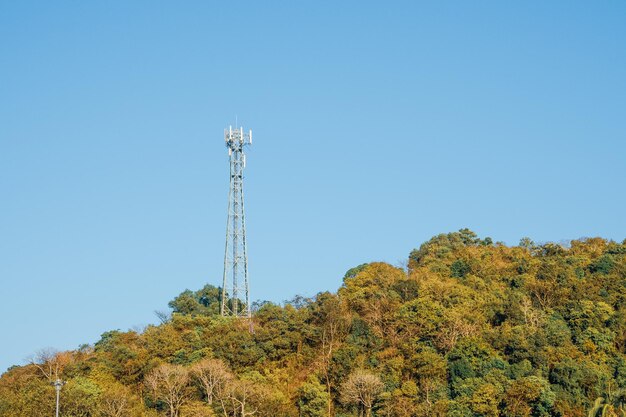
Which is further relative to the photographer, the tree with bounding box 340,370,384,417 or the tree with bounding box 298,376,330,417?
the tree with bounding box 298,376,330,417

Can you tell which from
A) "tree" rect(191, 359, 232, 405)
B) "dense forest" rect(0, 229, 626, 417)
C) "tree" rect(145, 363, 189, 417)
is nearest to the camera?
"dense forest" rect(0, 229, 626, 417)

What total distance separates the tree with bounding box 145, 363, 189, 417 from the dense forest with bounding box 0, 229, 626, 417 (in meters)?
0.09

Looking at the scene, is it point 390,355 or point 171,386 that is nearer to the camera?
point 171,386

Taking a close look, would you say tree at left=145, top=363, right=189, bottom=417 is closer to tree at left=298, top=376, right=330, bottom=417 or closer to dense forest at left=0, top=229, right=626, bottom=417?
dense forest at left=0, top=229, right=626, bottom=417

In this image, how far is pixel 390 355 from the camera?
147 ft

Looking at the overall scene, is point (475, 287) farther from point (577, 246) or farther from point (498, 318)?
point (577, 246)

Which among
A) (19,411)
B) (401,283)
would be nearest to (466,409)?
(401,283)

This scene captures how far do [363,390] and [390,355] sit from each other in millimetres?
4123

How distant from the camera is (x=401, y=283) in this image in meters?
51.0

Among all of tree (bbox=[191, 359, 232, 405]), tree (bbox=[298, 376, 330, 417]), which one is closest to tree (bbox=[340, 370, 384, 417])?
tree (bbox=[298, 376, 330, 417])

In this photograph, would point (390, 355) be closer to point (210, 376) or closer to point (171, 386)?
point (210, 376)

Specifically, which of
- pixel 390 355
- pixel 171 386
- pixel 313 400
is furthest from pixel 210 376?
pixel 390 355

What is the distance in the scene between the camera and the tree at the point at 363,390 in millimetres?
41156

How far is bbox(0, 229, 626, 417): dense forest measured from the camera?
40.9 metres
